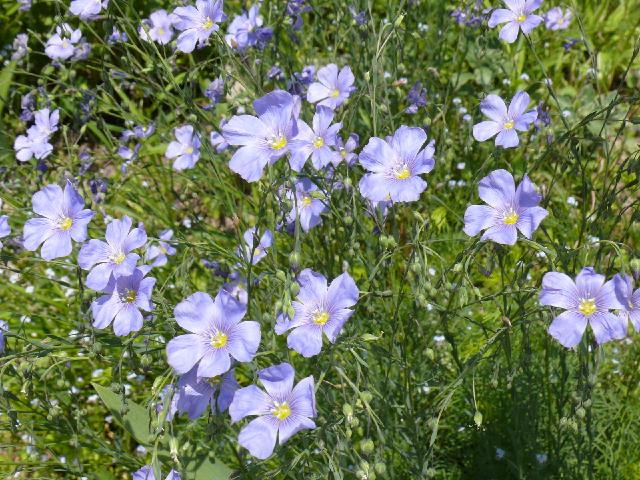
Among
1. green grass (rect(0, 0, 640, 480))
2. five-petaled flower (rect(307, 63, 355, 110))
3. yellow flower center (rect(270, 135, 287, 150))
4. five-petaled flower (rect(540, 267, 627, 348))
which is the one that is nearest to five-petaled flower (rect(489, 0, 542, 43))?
green grass (rect(0, 0, 640, 480))

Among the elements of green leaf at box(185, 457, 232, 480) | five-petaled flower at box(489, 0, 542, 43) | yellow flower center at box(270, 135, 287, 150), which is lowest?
green leaf at box(185, 457, 232, 480)

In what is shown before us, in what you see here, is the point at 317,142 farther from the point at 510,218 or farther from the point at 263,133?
the point at 510,218

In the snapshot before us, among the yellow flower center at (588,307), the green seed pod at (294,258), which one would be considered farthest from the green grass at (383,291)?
the yellow flower center at (588,307)

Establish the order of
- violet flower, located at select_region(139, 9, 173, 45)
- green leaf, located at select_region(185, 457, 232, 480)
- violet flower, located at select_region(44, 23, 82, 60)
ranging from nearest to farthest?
green leaf, located at select_region(185, 457, 232, 480) < violet flower, located at select_region(44, 23, 82, 60) < violet flower, located at select_region(139, 9, 173, 45)

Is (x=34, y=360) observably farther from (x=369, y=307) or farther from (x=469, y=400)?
(x=469, y=400)

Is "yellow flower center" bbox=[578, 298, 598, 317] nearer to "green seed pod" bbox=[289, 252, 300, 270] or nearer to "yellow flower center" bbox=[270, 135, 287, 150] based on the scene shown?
"green seed pod" bbox=[289, 252, 300, 270]

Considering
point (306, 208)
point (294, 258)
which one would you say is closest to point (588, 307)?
point (294, 258)
